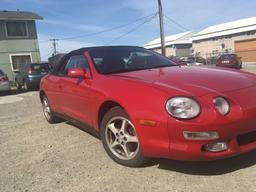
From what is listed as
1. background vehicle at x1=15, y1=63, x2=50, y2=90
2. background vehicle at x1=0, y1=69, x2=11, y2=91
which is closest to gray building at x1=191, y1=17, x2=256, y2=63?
background vehicle at x1=15, y1=63, x2=50, y2=90

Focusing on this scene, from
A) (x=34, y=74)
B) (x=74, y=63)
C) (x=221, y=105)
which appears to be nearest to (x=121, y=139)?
(x=221, y=105)

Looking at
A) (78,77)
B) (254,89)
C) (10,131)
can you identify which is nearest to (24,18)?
(10,131)

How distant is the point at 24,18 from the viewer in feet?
83.7

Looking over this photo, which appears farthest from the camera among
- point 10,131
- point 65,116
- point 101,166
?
point 10,131

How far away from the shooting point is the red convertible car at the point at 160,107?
3.24 meters

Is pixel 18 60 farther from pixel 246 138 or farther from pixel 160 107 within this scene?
pixel 246 138

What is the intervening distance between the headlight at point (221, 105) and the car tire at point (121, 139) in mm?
938

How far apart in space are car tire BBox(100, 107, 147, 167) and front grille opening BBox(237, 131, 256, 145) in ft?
3.37

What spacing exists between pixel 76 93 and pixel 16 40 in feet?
73.4

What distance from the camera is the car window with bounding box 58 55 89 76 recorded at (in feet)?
16.5

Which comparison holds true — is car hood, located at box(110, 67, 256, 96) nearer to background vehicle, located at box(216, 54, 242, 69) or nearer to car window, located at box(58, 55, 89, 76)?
car window, located at box(58, 55, 89, 76)

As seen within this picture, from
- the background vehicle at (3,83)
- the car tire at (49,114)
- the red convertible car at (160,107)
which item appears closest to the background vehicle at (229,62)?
the background vehicle at (3,83)

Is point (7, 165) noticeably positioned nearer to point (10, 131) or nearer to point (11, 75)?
point (10, 131)

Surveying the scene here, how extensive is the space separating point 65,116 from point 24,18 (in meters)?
22.0
